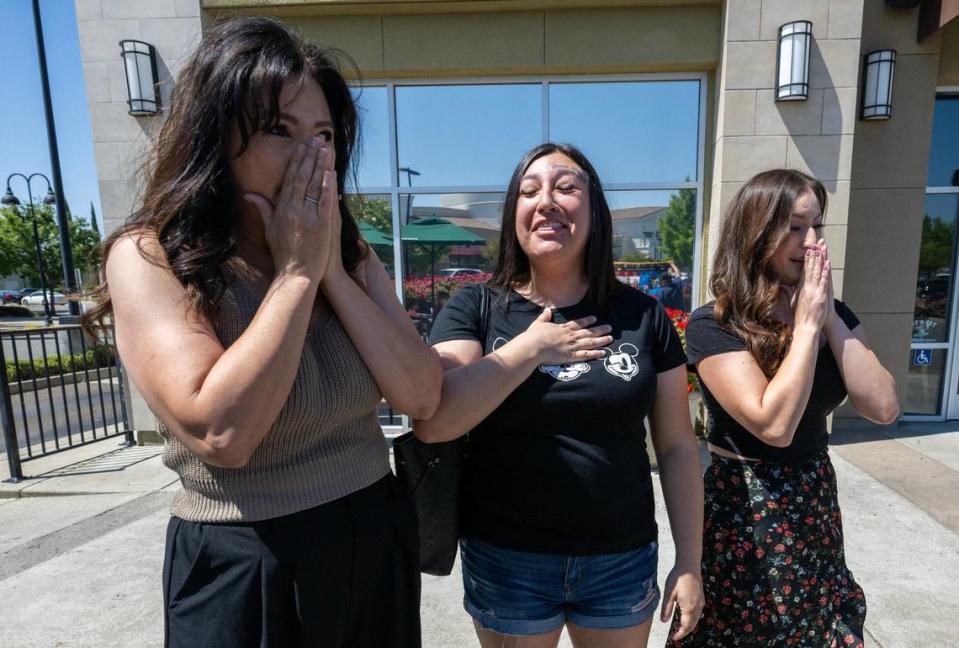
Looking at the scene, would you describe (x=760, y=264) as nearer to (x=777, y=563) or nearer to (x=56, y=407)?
(x=777, y=563)

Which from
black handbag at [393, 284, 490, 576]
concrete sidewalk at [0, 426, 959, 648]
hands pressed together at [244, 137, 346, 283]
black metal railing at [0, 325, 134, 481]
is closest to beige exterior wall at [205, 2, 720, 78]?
black metal railing at [0, 325, 134, 481]

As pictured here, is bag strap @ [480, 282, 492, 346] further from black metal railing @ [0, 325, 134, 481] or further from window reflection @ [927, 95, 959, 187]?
window reflection @ [927, 95, 959, 187]

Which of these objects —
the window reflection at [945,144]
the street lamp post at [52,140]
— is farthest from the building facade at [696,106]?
the street lamp post at [52,140]

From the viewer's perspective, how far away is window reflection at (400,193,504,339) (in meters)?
5.36

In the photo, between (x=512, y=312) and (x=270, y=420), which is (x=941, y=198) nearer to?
(x=512, y=312)

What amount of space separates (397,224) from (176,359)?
4620 millimetres

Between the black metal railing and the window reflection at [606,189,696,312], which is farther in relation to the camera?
the window reflection at [606,189,696,312]

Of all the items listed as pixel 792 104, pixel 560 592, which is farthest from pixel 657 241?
pixel 560 592

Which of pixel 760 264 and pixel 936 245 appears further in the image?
pixel 936 245

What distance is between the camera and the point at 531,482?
1374mm

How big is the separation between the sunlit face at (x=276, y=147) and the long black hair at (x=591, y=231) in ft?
2.09

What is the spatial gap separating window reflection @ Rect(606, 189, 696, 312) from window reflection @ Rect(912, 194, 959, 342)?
236 cm

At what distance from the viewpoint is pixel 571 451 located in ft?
4.48

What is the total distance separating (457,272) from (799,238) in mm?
3979
